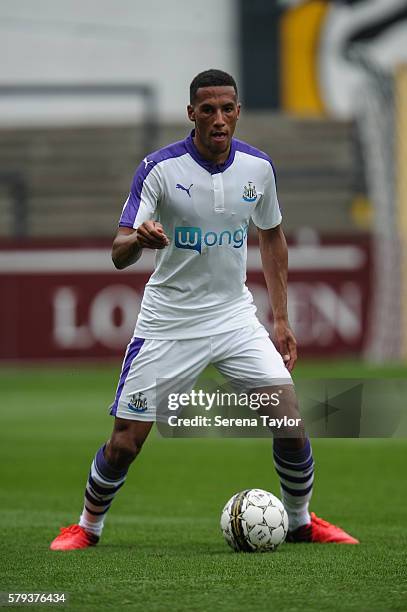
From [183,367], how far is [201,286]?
38cm

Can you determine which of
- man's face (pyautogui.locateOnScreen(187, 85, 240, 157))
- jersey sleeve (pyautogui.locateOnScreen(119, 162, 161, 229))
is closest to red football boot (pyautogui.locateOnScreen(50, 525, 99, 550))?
jersey sleeve (pyautogui.locateOnScreen(119, 162, 161, 229))

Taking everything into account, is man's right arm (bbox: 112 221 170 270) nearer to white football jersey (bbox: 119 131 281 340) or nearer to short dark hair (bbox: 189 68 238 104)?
white football jersey (bbox: 119 131 281 340)

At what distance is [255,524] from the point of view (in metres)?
6.25

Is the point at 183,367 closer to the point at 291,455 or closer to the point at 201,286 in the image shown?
the point at 201,286

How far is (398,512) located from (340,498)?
756mm

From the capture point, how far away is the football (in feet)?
20.5

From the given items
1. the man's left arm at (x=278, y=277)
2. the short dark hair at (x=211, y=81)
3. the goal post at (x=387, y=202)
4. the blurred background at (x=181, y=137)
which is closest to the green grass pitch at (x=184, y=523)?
the man's left arm at (x=278, y=277)

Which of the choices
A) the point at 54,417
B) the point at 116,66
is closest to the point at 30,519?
the point at 54,417

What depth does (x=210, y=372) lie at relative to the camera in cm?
1722

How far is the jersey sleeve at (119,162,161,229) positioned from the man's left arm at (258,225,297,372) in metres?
0.66

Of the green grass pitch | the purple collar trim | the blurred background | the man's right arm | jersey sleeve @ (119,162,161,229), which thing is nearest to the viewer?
the green grass pitch

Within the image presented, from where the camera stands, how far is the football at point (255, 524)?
6.26m

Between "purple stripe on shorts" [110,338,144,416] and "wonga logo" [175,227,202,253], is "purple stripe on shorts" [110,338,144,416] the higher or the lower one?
the lower one

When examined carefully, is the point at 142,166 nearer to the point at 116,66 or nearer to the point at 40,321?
the point at 40,321
